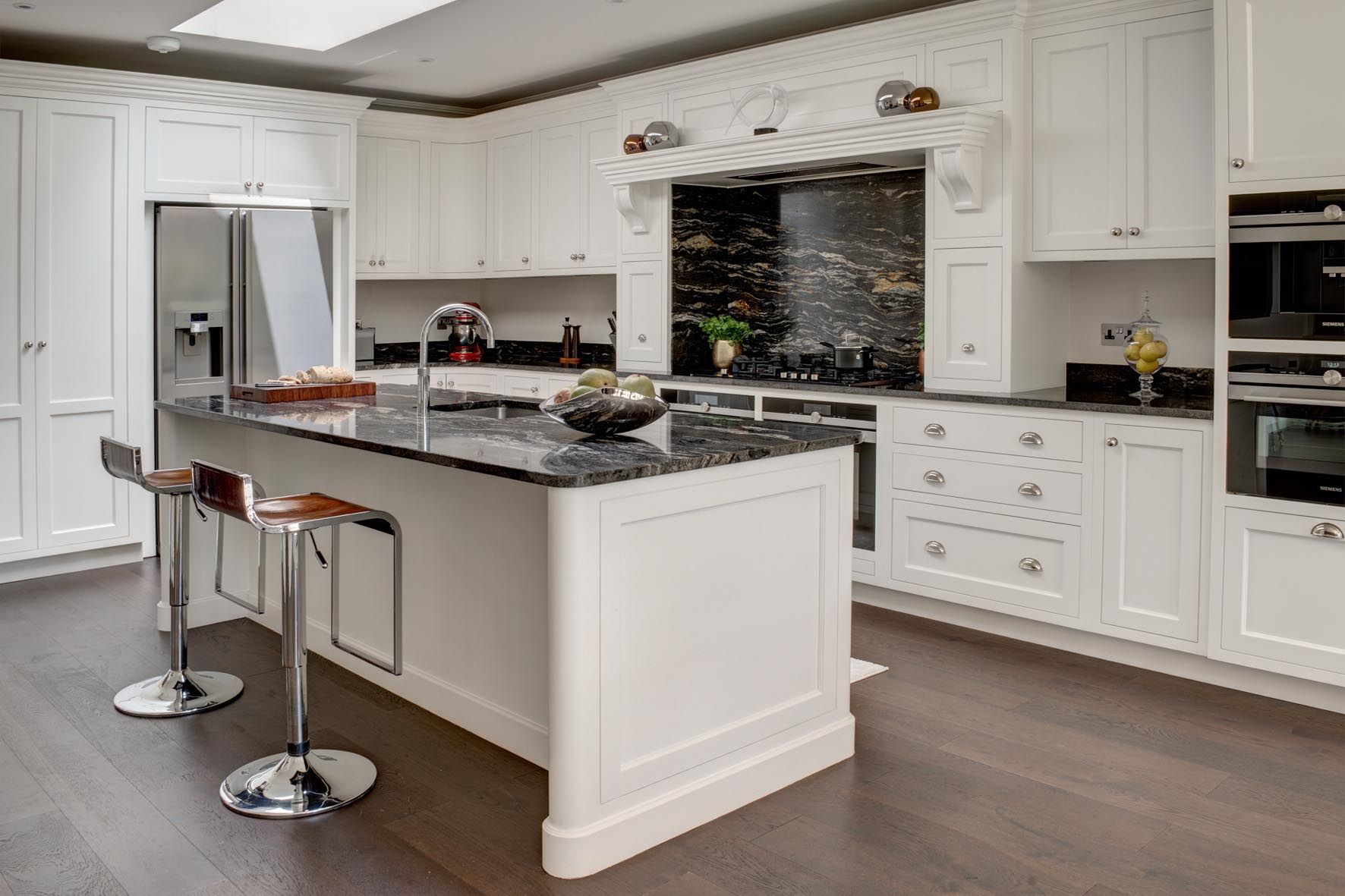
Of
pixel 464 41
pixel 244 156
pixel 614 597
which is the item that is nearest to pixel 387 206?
pixel 244 156

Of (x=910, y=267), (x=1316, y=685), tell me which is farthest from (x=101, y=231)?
(x=1316, y=685)

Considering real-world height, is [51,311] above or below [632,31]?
below

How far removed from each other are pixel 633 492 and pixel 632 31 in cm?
327

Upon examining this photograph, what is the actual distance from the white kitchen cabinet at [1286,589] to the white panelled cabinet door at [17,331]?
4.98m

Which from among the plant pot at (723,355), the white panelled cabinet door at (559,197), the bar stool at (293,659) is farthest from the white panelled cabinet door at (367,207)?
the bar stool at (293,659)

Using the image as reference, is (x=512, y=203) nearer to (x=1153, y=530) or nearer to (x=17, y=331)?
(x=17, y=331)

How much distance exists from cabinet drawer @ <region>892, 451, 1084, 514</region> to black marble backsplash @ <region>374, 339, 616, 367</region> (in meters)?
2.41

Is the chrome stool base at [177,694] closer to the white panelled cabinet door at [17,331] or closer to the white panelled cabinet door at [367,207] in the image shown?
the white panelled cabinet door at [17,331]

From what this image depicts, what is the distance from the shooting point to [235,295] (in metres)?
5.51

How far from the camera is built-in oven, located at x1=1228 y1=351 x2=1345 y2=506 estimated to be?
10.4 feet

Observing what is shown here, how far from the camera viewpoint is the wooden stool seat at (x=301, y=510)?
2.63 metres

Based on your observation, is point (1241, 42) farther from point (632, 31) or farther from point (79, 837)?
point (79, 837)

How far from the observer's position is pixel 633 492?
7.88 feet

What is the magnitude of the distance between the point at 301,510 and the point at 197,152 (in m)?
3.45
